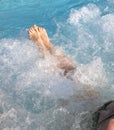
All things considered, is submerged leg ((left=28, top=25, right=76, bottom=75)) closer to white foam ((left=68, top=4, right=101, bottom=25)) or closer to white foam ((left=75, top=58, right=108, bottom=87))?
white foam ((left=75, top=58, right=108, bottom=87))

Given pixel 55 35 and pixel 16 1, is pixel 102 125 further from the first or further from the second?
pixel 16 1

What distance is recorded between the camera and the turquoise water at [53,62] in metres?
5.68

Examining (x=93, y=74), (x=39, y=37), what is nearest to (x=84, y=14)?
(x=39, y=37)

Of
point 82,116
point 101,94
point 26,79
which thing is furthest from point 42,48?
point 82,116

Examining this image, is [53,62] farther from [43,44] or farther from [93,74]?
[93,74]

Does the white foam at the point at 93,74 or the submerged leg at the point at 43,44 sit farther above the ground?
the submerged leg at the point at 43,44

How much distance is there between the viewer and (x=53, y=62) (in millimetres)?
6996

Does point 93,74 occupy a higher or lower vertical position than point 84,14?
lower

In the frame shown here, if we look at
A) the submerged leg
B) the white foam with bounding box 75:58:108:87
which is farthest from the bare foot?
the white foam with bounding box 75:58:108:87

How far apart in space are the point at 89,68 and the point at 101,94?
1.35 meters

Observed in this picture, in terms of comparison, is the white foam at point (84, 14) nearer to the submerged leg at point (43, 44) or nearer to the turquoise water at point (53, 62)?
the turquoise water at point (53, 62)

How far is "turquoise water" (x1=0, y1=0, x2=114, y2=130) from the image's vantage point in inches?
224

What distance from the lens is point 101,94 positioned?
19.6 feet

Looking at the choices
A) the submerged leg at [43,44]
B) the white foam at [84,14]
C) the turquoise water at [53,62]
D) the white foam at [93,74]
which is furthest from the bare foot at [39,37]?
the white foam at [84,14]
